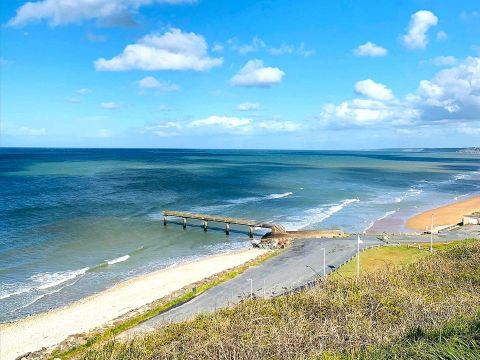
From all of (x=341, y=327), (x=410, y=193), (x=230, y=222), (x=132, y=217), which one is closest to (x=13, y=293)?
(x=341, y=327)

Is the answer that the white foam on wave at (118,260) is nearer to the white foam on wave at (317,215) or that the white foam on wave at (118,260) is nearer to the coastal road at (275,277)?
the coastal road at (275,277)

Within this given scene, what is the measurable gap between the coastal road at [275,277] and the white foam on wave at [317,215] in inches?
376

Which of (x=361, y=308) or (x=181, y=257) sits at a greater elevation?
(x=361, y=308)

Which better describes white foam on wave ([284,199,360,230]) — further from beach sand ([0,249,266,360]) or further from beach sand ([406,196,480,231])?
beach sand ([0,249,266,360])

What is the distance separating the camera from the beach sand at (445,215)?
208 feet

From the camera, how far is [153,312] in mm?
31234

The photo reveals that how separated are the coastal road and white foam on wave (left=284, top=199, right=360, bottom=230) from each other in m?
9.55

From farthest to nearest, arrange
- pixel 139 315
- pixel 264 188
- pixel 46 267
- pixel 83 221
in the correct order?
1. pixel 264 188
2. pixel 83 221
3. pixel 46 267
4. pixel 139 315

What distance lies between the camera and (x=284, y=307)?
22.0m

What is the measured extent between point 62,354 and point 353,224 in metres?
47.9

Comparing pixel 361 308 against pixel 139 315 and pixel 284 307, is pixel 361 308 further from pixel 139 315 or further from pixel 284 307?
pixel 139 315

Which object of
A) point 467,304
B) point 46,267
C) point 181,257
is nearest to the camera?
point 467,304

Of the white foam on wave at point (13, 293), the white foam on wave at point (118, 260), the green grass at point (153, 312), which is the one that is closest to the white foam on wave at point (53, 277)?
the white foam on wave at point (13, 293)

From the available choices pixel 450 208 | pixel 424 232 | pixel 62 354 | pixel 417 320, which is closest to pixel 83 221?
pixel 62 354
